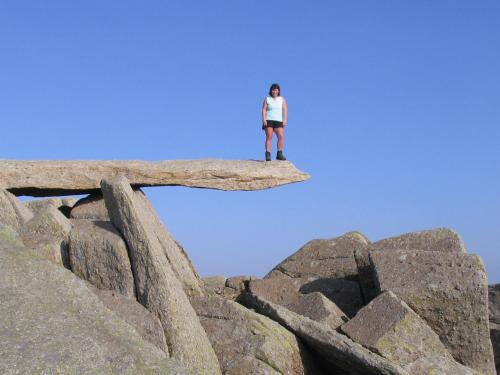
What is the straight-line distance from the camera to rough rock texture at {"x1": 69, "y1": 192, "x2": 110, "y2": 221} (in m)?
15.1

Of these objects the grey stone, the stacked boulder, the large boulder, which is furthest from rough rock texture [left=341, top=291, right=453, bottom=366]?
the grey stone

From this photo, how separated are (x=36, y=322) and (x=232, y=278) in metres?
9.92

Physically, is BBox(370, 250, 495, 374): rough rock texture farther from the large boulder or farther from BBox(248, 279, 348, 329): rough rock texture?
the large boulder

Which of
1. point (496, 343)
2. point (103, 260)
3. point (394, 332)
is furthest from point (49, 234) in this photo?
point (496, 343)

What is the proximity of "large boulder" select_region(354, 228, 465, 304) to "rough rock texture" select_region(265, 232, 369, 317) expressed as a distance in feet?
1.32

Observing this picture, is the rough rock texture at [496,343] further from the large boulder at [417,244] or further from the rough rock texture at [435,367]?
the rough rock texture at [435,367]

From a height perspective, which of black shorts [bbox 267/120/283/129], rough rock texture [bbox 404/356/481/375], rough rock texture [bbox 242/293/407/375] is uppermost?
black shorts [bbox 267/120/283/129]

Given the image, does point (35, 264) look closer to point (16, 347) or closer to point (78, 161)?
point (16, 347)

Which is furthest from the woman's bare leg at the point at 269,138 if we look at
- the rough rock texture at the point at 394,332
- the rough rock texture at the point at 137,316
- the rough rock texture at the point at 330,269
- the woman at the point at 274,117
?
the rough rock texture at the point at 137,316

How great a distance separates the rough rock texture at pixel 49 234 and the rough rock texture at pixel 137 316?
38.5 inches

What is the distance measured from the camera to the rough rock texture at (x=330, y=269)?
14938 mm

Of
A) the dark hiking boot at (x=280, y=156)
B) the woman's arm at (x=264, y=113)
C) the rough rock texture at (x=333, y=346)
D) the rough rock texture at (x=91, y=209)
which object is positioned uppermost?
the woman's arm at (x=264, y=113)

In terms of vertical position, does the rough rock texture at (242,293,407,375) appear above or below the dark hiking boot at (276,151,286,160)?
below

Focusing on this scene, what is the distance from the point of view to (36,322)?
8.10 m
